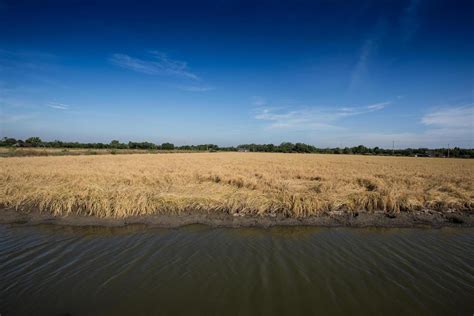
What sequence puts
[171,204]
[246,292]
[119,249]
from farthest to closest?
[171,204]
[119,249]
[246,292]

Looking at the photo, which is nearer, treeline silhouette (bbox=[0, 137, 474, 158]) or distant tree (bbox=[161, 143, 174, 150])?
treeline silhouette (bbox=[0, 137, 474, 158])

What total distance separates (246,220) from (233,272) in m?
4.15

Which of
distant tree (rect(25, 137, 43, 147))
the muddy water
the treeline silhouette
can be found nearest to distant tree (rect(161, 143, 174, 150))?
the treeline silhouette

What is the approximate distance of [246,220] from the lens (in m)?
9.84

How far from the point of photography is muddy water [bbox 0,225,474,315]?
455 centimetres

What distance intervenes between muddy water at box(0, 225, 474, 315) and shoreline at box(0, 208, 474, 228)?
865mm

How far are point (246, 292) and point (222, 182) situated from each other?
11.2m

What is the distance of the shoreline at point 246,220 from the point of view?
948cm

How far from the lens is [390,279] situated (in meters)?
5.46

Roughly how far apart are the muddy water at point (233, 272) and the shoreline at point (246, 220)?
865 millimetres

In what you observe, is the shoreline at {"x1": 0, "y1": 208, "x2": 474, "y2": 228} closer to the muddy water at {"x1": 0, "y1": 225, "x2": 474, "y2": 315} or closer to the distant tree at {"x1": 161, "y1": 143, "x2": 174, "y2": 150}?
the muddy water at {"x1": 0, "y1": 225, "x2": 474, "y2": 315}

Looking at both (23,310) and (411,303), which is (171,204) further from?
(411,303)

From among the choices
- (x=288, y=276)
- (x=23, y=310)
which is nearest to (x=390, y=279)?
(x=288, y=276)

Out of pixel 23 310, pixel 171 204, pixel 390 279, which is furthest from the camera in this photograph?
pixel 171 204
